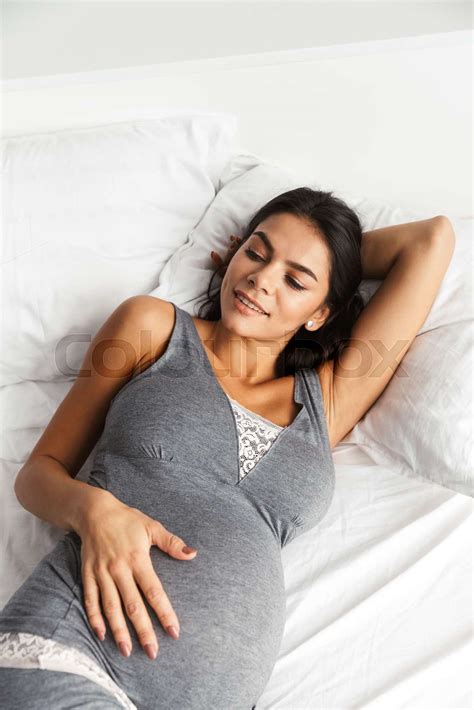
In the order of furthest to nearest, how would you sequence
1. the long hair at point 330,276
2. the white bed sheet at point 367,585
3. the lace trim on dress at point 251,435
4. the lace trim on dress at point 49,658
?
the long hair at point 330,276 → the lace trim on dress at point 251,435 → the white bed sheet at point 367,585 → the lace trim on dress at point 49,658

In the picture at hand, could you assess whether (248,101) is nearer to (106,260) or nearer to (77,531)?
(106,260)

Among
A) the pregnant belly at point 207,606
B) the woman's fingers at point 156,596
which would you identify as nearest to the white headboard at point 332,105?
the pregnant belly at point 207,606

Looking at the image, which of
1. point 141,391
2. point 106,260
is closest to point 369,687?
point 141,391

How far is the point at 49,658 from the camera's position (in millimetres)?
919

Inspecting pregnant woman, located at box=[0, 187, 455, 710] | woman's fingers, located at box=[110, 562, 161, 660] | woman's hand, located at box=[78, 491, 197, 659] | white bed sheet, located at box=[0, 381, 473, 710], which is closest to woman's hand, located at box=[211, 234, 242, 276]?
pregnant woman, located at box=[0, 187, 455, 710]

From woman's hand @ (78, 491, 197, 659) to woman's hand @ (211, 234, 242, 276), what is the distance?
646 millimetres

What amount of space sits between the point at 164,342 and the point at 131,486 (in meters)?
0.30

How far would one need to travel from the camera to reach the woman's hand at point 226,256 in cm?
153

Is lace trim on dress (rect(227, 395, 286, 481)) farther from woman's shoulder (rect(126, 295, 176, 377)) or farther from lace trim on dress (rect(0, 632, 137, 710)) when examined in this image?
lace trim on dress (rect(0, 632, 137, 710))

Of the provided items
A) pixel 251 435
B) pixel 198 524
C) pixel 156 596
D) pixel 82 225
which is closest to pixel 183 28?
pixel 82 225

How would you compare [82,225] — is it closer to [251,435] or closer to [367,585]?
[251,435]

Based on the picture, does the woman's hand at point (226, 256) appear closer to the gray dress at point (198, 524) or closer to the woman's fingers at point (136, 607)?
the gray dress at point (198, 524)

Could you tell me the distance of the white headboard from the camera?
164cm

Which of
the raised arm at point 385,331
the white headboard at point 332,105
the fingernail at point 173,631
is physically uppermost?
the white headboard at point 332,105
